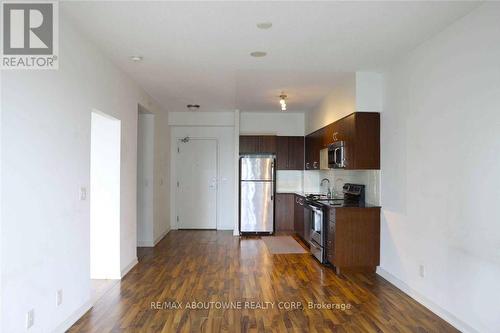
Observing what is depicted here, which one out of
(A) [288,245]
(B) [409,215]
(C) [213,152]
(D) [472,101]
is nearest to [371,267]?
(B) [409,215]

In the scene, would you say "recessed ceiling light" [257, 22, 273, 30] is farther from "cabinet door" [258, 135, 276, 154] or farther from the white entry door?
the white entry door

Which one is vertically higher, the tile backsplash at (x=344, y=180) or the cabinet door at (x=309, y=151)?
the cabinet door at (x=309, y=151)

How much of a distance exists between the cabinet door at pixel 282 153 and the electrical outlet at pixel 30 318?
18.0ft

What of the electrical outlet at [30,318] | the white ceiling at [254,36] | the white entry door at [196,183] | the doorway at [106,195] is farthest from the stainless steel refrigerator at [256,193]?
the electrical outlet at [30,318]

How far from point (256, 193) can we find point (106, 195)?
3435 millimetres

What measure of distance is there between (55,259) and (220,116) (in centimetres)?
506

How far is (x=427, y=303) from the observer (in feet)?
10.7

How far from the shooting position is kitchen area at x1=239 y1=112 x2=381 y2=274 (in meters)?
4.31

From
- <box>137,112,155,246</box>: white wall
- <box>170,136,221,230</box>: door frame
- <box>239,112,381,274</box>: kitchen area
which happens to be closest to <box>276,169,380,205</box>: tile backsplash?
<box>239,112,381,274</box>: kitchen area

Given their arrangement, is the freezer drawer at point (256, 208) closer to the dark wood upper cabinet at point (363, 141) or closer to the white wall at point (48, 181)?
the dark wood upper cabinet at point (363, 141)

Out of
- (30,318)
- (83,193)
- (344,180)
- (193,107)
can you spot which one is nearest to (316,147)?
(344,180)

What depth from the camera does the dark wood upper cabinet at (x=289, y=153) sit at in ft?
24.0

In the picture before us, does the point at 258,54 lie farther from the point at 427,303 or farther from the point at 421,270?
the point at 427,303

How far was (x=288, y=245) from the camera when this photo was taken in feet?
19.6
